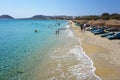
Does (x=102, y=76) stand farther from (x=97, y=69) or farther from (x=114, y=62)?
(x=114, y=62)

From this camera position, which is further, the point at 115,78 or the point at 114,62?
the point at 114,62

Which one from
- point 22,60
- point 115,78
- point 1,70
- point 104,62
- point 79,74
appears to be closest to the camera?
point 115,78

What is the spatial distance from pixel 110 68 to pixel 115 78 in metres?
2.53

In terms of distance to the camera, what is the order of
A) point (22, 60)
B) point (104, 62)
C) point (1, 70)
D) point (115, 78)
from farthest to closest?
point (22, 60), point (104, 62), point (1, 70), point (115, 78)

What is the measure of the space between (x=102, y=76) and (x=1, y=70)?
28.5 feet

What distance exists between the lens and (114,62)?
17.9m

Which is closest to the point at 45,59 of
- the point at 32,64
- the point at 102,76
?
the point at 32,64

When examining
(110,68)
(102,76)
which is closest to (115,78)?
(102,76)

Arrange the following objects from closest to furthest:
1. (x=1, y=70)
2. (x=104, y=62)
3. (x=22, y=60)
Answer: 1. (x=1, y=70)
2. (x=104, y=62)
3. (x=22, y=60)

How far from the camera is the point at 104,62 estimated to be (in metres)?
18.3

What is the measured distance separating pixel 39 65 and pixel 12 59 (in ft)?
14.0

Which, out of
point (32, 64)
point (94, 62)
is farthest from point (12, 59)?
point (94, 62)

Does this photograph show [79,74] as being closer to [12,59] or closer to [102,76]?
[102,76]

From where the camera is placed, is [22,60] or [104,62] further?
[22,60]
